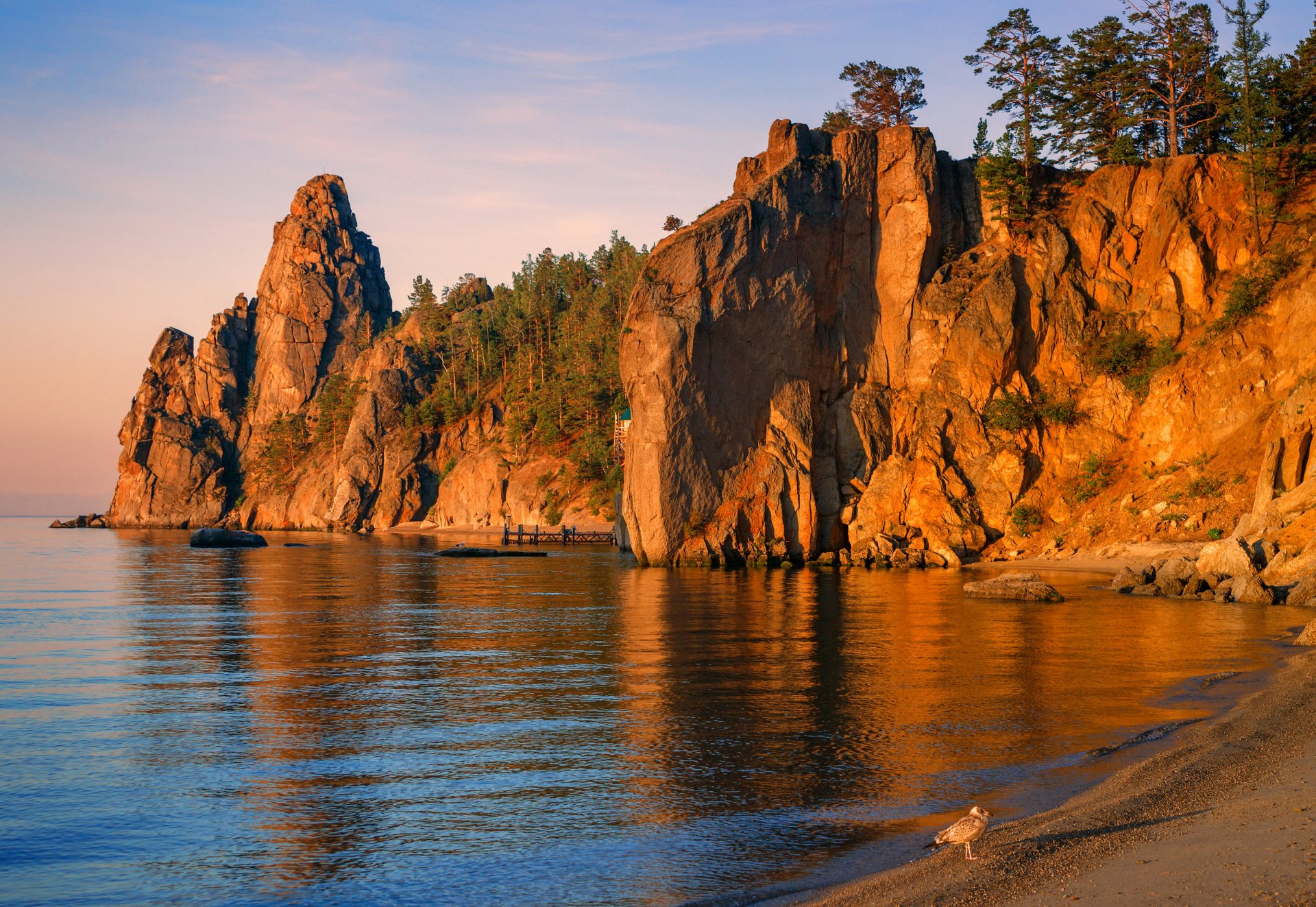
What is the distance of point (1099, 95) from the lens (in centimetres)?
6612

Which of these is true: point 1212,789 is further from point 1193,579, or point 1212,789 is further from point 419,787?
point 1193,579

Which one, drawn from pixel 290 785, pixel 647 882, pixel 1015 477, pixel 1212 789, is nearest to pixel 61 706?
pixel 290 785

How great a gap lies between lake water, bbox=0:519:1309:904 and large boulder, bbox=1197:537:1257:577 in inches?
128


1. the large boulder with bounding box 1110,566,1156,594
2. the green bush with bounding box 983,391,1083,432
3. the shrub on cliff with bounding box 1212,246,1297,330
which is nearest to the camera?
the large boulder with bounding box 1110,566,1156,594

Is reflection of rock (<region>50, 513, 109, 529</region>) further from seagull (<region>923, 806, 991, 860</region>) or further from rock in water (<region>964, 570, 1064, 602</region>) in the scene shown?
seagull (<region>923, 806, 991, 860</region>)

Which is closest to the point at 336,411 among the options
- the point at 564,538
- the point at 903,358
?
the point at 564,538

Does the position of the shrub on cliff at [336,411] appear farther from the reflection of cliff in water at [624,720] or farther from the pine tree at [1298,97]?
the pine tree at [1298,97]

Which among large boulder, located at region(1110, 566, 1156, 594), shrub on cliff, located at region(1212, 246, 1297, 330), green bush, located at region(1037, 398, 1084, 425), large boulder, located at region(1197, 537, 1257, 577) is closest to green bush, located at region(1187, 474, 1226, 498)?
large boulder, located at region(1197, 537, 1257, 577)

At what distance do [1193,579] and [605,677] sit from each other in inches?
1137

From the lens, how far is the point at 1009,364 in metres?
63.5

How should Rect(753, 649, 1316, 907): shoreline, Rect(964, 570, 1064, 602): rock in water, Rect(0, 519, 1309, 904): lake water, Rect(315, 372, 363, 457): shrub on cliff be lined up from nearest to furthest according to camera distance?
Rect(753, 649, 1316, 907): shoreline < Rect(0, 519, 1309, 904): lake water < Rect(964, 570, 1064, 602): rock in water < Rect(315, 372, 363, 457): shrub on cliff

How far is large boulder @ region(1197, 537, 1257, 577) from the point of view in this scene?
123 feet

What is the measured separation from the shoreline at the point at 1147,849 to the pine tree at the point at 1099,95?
60.5 m

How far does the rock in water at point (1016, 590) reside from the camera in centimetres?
3888
